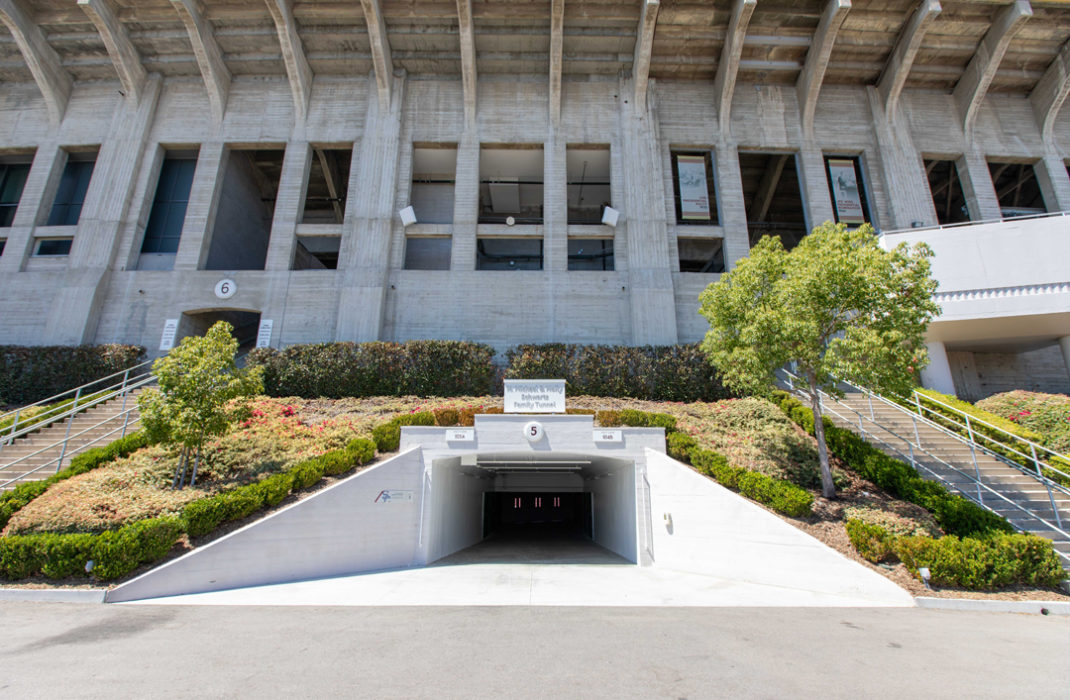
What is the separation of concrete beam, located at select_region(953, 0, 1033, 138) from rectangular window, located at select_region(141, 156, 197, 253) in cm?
3707

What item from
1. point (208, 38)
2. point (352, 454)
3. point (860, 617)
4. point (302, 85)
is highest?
point (208, 38)

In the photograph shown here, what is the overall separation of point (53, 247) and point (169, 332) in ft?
28.5

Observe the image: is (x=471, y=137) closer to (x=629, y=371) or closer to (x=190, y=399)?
(x=629, y=371)

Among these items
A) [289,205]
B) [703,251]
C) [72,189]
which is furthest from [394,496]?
[72,189]

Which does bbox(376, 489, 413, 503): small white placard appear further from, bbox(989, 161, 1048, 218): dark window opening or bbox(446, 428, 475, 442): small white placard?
bbox(989, 161, 1048, 218): dark window opening

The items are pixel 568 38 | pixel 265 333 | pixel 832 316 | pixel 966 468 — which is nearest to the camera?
pixel 832 316

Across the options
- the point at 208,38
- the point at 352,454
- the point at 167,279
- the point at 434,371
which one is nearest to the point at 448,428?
the point at 352,454

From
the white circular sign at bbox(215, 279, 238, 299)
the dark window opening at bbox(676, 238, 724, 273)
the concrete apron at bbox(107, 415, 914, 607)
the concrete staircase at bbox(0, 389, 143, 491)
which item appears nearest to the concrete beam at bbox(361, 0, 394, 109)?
the white circular sign at bbox(215, 279, 238, 299)

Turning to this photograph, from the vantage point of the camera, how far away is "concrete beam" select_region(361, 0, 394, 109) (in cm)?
1989

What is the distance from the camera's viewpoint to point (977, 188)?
21578 mm

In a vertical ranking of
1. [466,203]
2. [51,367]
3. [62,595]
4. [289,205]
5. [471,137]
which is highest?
[471,137]

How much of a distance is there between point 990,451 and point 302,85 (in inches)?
1143

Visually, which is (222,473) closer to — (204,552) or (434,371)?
(204,552)

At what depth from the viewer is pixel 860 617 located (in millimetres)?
7117
